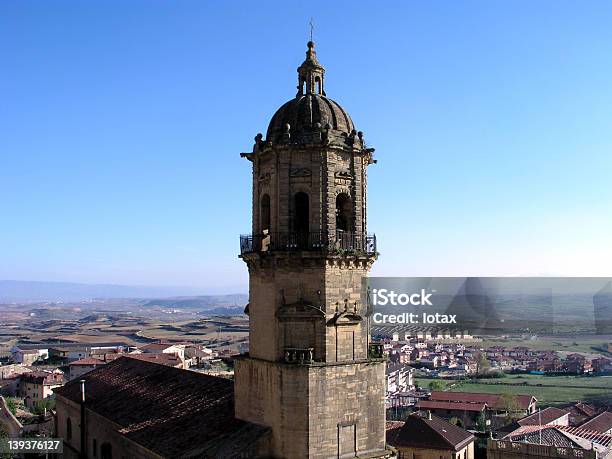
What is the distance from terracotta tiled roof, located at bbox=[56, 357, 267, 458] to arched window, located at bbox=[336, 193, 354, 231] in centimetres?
776

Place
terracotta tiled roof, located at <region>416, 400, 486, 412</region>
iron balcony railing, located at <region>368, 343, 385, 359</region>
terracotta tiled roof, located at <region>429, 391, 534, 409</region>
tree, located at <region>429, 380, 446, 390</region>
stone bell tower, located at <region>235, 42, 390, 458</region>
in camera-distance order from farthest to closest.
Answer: tree, located at <region>429, 380, 446, 390</region>
terracotta tiled roof, located at <region>429, 391, 534, 409</region>
terracotta tiled roof, located at <region>416, 400, 486, 412</region>
iron balcony railing, located at <region>368, 343, 385, 359</region>
stone bell tower, located at <region>235, 42, 390, 458</region>

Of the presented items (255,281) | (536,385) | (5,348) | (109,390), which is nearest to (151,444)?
(255,281)

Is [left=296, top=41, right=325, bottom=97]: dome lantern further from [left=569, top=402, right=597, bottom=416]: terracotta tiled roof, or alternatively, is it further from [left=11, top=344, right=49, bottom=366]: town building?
[left=11, top=344, right=49, bottom=366]: town building

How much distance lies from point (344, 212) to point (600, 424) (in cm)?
4275

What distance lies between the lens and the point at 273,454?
73.2ft

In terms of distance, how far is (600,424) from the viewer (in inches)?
2173

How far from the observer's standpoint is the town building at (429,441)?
48062mm

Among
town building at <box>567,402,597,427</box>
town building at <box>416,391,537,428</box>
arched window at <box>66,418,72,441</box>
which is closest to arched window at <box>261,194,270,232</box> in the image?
arched window at <box>66,418,72,441</box>

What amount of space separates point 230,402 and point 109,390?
45.6 ft

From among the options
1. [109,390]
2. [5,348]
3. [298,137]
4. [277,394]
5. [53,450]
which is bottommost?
[5,348]

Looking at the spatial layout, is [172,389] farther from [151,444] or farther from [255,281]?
[255,281]

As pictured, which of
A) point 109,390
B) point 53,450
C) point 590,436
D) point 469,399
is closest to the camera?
point 109,390

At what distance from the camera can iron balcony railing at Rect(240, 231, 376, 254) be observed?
2253cm

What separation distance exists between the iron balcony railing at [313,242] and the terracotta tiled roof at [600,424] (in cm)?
3796
